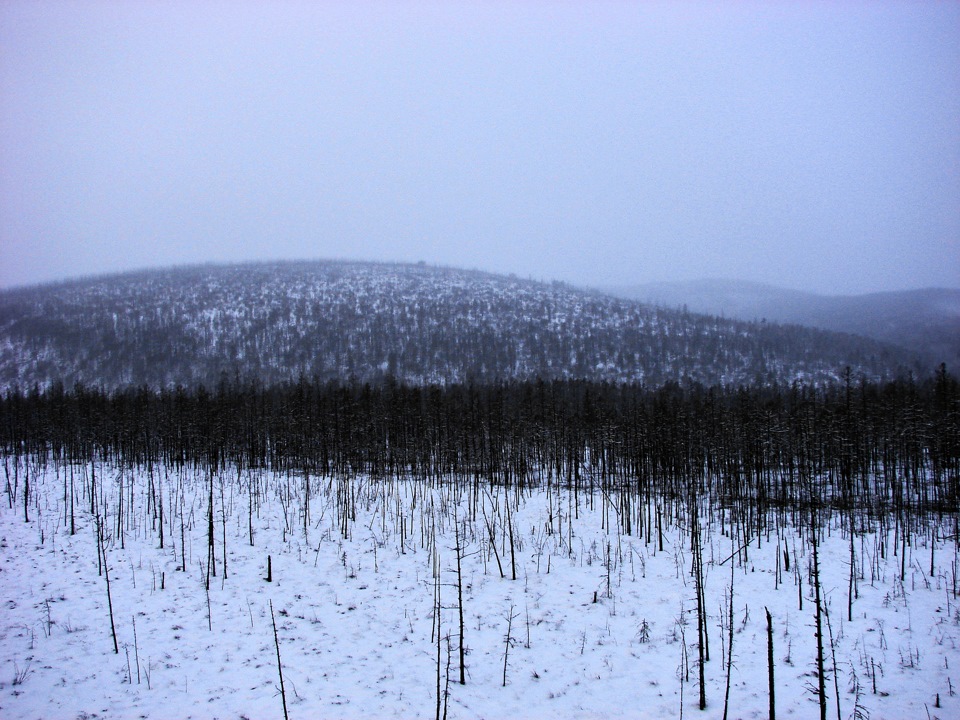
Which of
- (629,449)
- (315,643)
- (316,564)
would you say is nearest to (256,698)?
(315,643)

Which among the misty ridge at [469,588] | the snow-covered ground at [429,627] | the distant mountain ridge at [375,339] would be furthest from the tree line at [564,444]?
the distant mountain ridge at [375,339]

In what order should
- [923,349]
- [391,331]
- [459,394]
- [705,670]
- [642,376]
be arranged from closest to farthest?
1. [705,670]
2. [459,394]
3. [642,376]
4. [391,331]
5. [923,349]

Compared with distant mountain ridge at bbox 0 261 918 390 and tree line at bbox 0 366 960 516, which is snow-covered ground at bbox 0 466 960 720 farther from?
distant mountain ridge at bbox 0 261 918 390

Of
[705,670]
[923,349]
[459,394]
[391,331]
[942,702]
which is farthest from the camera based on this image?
[923,349]

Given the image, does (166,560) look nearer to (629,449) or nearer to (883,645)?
(883,645)

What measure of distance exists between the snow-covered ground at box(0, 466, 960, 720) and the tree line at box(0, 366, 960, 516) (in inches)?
279

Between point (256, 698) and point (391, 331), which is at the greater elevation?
point (391, 331)

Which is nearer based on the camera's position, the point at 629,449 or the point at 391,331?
the point at 629,449

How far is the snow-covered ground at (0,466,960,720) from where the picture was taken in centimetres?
878

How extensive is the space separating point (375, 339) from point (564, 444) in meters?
76.4

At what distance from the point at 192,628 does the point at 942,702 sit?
14133 millimetres

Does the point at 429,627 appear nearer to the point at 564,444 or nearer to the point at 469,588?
the point at 469,588

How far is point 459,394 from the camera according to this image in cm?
6141

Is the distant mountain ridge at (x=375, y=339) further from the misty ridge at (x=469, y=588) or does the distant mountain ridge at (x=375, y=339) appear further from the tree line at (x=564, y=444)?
the misty ridge at (x=469, y=588)
